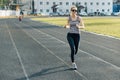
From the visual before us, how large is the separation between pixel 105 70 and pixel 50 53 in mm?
5495

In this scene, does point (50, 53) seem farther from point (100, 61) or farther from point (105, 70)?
point (105, 70)

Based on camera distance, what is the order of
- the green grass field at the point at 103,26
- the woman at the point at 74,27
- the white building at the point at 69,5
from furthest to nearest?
the white building at the point at 69,5, the green grass field at the point at 103,26, the woman at the point at 74,27

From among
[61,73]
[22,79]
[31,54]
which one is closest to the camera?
[22,79]

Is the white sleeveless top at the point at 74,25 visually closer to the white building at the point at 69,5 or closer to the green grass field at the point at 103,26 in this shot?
the green grass field at the point at 103,26

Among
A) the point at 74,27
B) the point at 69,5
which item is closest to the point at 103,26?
the point at 74,27

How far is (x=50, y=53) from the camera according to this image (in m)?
17.7

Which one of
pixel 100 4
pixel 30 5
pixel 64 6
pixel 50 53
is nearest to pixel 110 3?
pixel 100 4

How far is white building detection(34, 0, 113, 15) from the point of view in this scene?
166125mm

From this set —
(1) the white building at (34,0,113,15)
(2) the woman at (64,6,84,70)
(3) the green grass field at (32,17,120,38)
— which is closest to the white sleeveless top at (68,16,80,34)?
(2) the woman at (64,6,84,70)

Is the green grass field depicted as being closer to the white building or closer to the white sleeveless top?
the white sleeveless top

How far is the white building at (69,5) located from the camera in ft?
545

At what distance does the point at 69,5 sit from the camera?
549 ft

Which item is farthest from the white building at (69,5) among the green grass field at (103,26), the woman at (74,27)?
the woman at (74,27)

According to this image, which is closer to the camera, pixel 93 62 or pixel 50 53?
pixel 93 62
